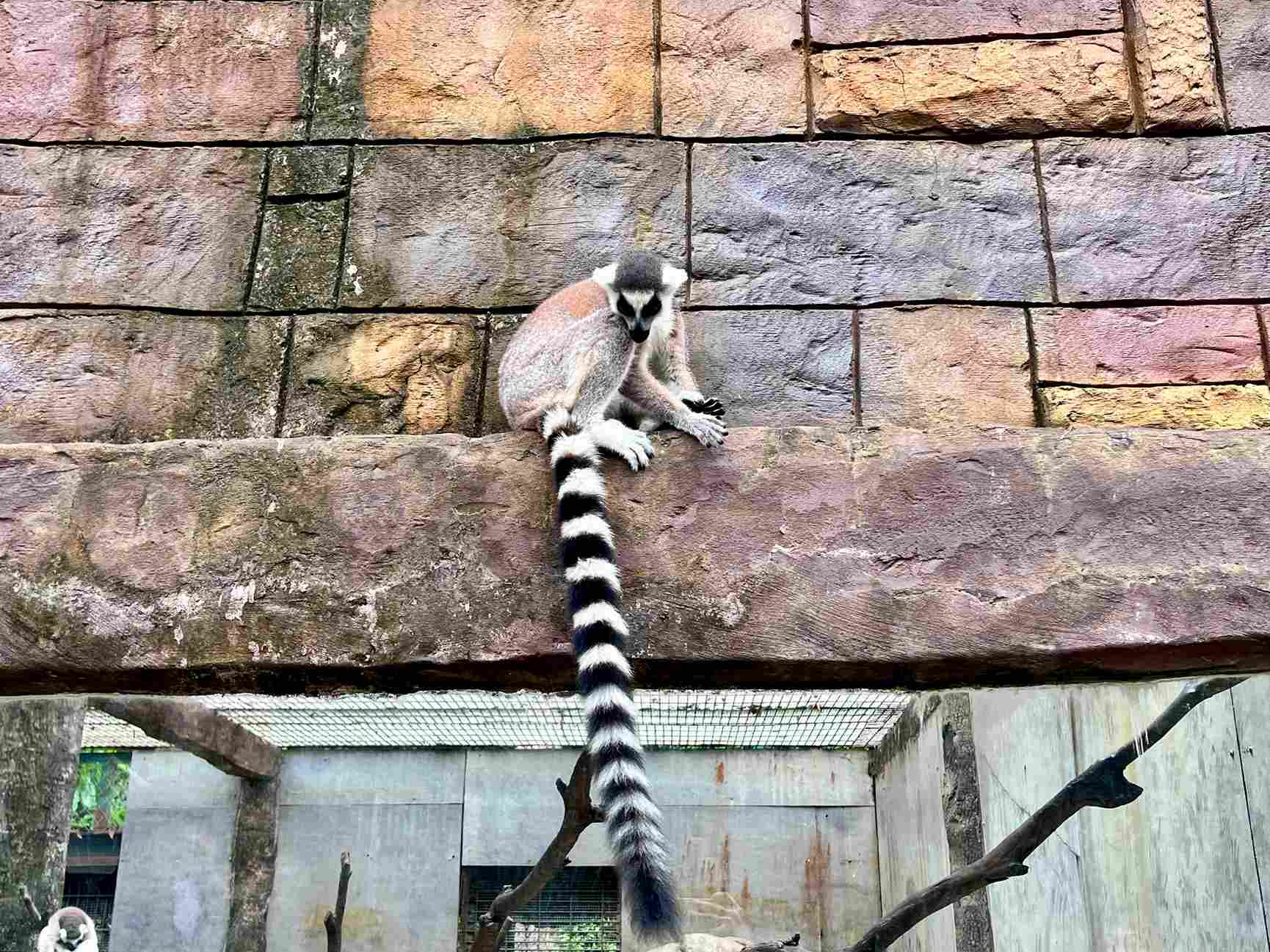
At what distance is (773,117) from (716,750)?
7.83 metres

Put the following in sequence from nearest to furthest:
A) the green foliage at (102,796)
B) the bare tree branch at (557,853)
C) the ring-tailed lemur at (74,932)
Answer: the bare tree branch at (557,853), the ring-tailed lemur at (74,932), the green foliage at (102,796)

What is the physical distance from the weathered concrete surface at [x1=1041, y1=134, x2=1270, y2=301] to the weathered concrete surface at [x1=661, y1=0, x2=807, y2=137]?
3.49ft

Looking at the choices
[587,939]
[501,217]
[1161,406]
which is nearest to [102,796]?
[587,939]

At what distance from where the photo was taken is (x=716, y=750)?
447 inches

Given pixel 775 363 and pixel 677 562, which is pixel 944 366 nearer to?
pixel 775 363

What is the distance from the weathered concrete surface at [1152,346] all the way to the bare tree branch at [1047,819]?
1.12m

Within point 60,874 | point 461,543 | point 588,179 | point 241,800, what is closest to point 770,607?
point 461,543

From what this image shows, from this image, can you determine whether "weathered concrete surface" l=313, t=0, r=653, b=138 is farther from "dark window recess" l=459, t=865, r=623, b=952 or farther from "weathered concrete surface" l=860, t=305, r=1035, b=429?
"dark window recess" l=459, t=865, r=623, b=952

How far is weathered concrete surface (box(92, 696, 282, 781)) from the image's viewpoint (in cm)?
824

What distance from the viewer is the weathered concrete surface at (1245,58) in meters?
4.57

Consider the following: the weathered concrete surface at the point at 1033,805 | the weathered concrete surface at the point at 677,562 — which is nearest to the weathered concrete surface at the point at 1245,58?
the weathered concrete surface at the point at 677,562

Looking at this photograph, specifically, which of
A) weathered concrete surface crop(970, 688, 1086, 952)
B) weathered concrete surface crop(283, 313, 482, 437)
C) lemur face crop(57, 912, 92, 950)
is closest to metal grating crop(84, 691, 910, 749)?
weathered concrete surface crop(970, 688, 1086, 952)

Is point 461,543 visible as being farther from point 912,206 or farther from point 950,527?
point 912,206

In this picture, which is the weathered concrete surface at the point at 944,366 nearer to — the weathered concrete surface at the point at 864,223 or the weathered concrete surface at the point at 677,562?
the weathered concrete surface at the point at 864,223
